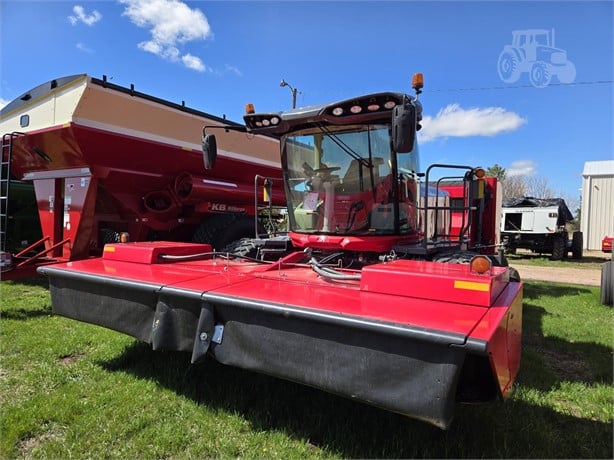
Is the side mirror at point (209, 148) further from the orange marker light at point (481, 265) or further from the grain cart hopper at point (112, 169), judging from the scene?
the orange marker light at point (481, 265)

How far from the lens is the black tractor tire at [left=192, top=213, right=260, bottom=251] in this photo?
20.7 feet

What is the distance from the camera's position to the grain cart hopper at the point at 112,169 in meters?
4.96

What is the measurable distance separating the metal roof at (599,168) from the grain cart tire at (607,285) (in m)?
20.1

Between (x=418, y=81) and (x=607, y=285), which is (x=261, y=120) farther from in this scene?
(x=607, y=285)

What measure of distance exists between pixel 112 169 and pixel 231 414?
3.87 metres

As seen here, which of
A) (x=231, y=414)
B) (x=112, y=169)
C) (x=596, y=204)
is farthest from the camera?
(x=596, y=204)

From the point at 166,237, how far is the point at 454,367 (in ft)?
18.1

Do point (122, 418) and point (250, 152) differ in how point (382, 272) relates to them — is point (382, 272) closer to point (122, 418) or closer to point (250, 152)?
point (122, 418)

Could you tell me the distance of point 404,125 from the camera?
9.29ft

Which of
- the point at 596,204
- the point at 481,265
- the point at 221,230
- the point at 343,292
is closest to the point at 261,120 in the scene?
the point at 343,292

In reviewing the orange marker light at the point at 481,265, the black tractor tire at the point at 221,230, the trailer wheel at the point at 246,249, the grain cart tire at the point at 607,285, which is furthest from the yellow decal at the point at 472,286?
the grain cart tire at the point at 607,285

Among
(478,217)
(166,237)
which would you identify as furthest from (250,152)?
(478,217)

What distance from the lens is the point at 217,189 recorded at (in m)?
6.36

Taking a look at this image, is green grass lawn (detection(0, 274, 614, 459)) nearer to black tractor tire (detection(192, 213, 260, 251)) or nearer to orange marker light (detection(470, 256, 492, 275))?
orange marker light (detection(470, 256, 492, 275))
